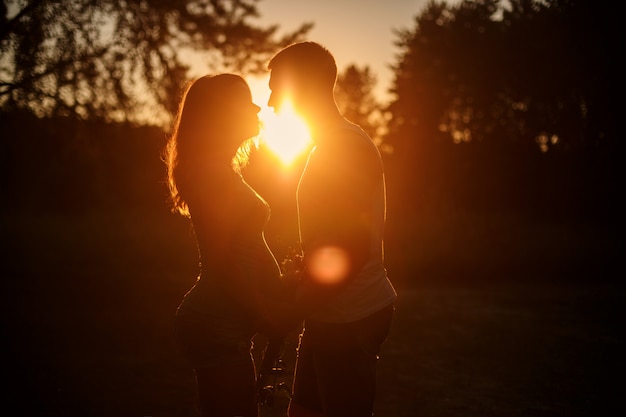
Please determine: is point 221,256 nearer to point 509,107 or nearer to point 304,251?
point 304,251

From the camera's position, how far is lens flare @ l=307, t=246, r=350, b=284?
3150 millimetres

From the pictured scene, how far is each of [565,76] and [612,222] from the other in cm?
1034

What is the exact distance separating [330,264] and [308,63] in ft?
2.87

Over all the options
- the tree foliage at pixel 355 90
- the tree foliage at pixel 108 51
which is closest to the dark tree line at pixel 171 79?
the tree foliage at pixel 108 51

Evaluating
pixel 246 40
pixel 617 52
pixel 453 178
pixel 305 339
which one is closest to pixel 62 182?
pixel 453 178

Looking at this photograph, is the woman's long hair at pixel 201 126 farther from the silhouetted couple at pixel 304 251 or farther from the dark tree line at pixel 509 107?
the dark tree line at pixel 509 107

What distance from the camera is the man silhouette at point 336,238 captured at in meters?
3.13

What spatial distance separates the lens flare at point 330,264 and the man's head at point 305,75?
2.08 feet

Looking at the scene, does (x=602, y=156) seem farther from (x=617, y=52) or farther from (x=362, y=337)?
(x=362, y=337)

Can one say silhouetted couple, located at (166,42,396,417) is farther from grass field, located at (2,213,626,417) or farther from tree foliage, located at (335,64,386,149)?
tree foliage, located at (335,64,386,149)

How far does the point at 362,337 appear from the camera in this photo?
3256mm

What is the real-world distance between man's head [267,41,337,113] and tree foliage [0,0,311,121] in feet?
33.5

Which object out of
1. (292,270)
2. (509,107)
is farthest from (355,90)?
(292,270)

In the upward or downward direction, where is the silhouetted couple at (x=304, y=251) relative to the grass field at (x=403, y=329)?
upward
